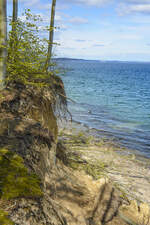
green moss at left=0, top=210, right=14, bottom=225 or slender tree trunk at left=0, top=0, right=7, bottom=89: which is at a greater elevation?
slender tree trunk at left=0, top=0, right=7, bottom=89

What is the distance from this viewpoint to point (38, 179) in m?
3.19

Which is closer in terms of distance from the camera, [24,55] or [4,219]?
[4,219]

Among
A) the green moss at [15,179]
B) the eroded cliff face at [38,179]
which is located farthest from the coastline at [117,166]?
the green moss at [15,179]

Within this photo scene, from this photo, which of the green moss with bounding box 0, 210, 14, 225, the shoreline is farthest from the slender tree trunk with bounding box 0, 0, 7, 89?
the shoreline

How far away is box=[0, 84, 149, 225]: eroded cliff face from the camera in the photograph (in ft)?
8.59

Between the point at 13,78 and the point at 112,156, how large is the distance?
7368 mm

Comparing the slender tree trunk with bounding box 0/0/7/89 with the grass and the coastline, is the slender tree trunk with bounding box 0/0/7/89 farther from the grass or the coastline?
the grass

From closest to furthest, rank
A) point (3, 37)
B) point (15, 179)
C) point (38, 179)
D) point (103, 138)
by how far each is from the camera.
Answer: point (15, 179) < point (38, 179) < point (3, 37) < point (103, 138)

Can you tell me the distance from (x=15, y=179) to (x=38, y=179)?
0.39m

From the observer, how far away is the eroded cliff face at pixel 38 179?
2619mm

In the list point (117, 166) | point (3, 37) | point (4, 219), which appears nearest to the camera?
point (4, 219)

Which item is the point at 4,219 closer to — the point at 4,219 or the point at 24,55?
the point at 4,219

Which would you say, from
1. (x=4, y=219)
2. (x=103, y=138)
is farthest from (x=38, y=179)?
(x=103, y=138)

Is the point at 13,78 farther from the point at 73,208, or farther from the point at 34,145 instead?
the point at 73,208
